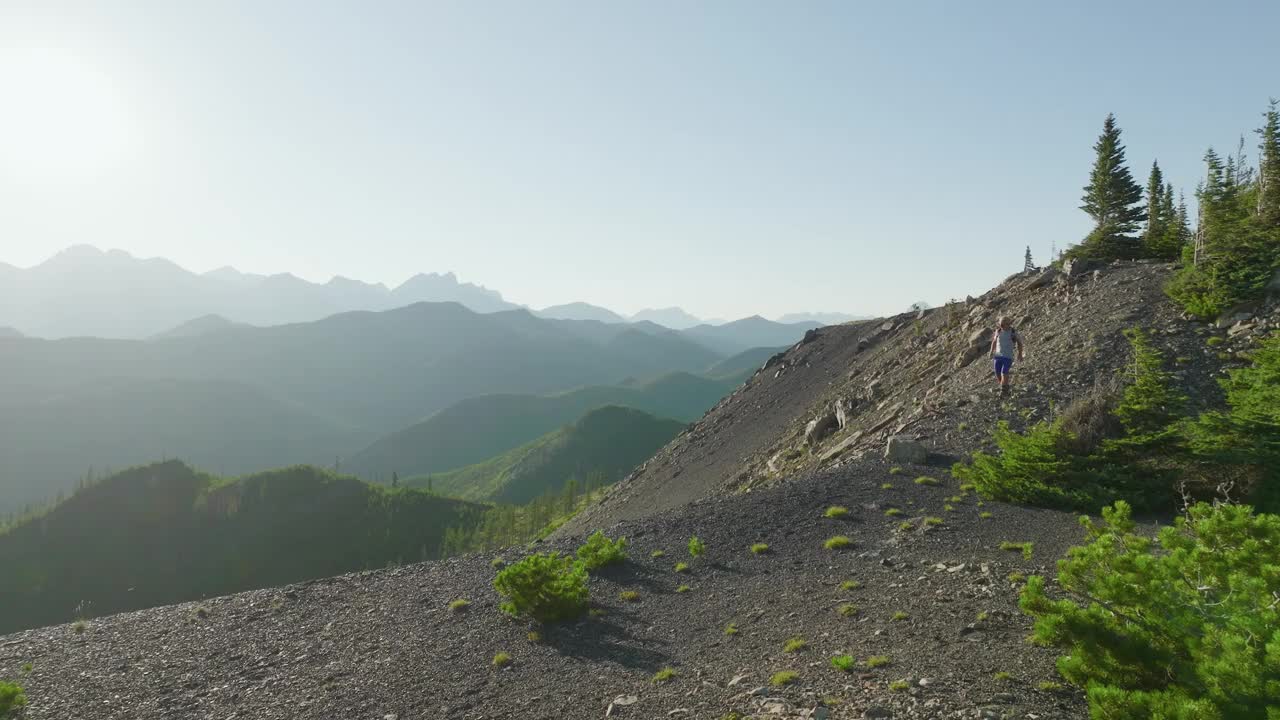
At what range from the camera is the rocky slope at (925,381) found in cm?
2647

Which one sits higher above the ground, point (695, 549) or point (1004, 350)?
point (1004, 350)

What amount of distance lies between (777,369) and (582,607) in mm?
55088

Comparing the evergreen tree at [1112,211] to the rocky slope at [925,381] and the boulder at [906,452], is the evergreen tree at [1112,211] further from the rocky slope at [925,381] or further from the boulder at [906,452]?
the boulder at [906,452]

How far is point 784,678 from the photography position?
11328 millimetres

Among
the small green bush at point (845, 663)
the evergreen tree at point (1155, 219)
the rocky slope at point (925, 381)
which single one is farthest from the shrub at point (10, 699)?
the evergreen tree at point (1155, 219)

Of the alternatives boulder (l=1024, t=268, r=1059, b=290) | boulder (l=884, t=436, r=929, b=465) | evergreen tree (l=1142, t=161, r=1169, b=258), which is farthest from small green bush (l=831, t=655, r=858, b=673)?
evergreen tree (l=1142, t=161, r=1169, b=258)

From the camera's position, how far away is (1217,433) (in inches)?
691

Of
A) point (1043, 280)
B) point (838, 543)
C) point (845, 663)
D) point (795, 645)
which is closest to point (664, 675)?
point (795, 645)

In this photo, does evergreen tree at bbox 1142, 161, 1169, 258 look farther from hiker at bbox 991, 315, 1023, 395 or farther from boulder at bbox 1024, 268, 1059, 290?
hiker at bbox 991, 315, 1023, 395

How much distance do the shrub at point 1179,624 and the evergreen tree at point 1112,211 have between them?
2001 inches

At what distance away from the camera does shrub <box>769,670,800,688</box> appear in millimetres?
11266

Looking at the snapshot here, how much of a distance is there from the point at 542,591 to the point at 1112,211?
2239 inches

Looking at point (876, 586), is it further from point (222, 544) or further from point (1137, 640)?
point (222, 544)

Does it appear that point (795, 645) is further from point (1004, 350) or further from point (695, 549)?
point (1004, 350)
